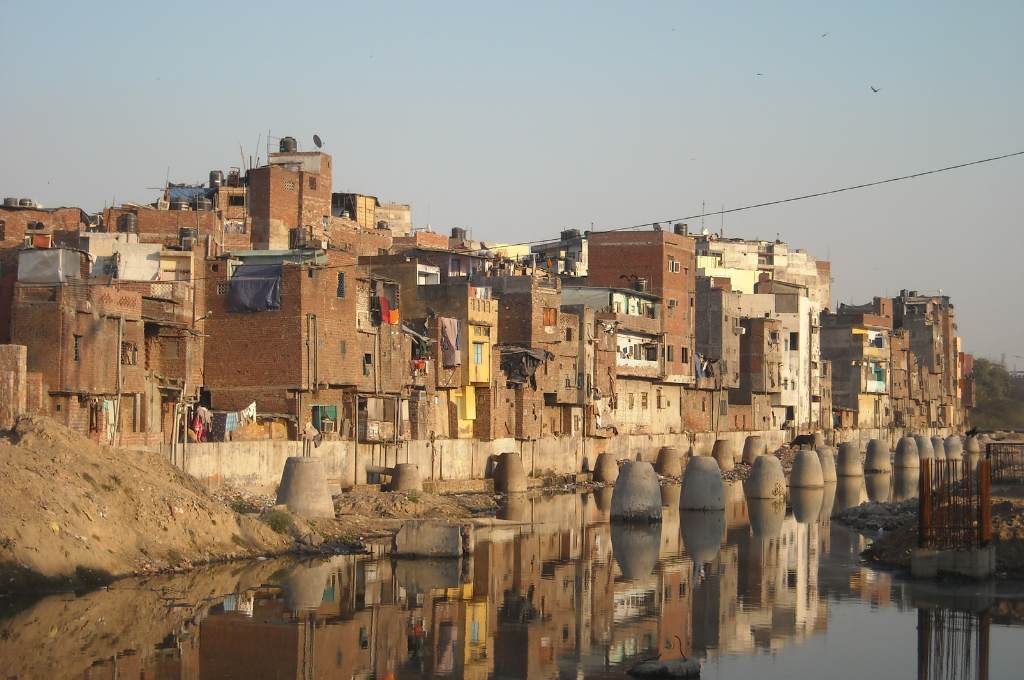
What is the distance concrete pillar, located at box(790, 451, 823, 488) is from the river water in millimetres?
25620

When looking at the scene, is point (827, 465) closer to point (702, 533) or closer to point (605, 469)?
point (605, 469)

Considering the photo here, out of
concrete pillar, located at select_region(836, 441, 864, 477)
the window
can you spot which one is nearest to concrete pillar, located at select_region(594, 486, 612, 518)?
the window

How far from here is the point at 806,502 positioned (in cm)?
5331

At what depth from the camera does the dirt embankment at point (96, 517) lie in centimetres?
2516

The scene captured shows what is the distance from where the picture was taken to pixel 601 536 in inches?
1519

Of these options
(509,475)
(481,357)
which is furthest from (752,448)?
(509,475)

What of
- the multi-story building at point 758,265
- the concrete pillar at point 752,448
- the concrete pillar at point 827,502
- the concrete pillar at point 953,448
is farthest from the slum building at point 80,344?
the multi-story building at point 758,265

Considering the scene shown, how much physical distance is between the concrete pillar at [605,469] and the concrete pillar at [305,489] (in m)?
27.3

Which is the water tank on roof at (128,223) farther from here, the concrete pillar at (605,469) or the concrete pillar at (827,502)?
the concrete pillar at (827,502)

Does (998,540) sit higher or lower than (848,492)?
higher

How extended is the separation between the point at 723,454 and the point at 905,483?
8786 mm

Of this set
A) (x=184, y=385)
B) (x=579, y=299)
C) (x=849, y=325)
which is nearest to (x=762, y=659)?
(x=184, y=385)

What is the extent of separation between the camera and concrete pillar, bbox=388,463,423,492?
43.7m

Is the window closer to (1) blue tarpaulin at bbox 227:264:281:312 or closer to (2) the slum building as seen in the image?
(2) the slum building
